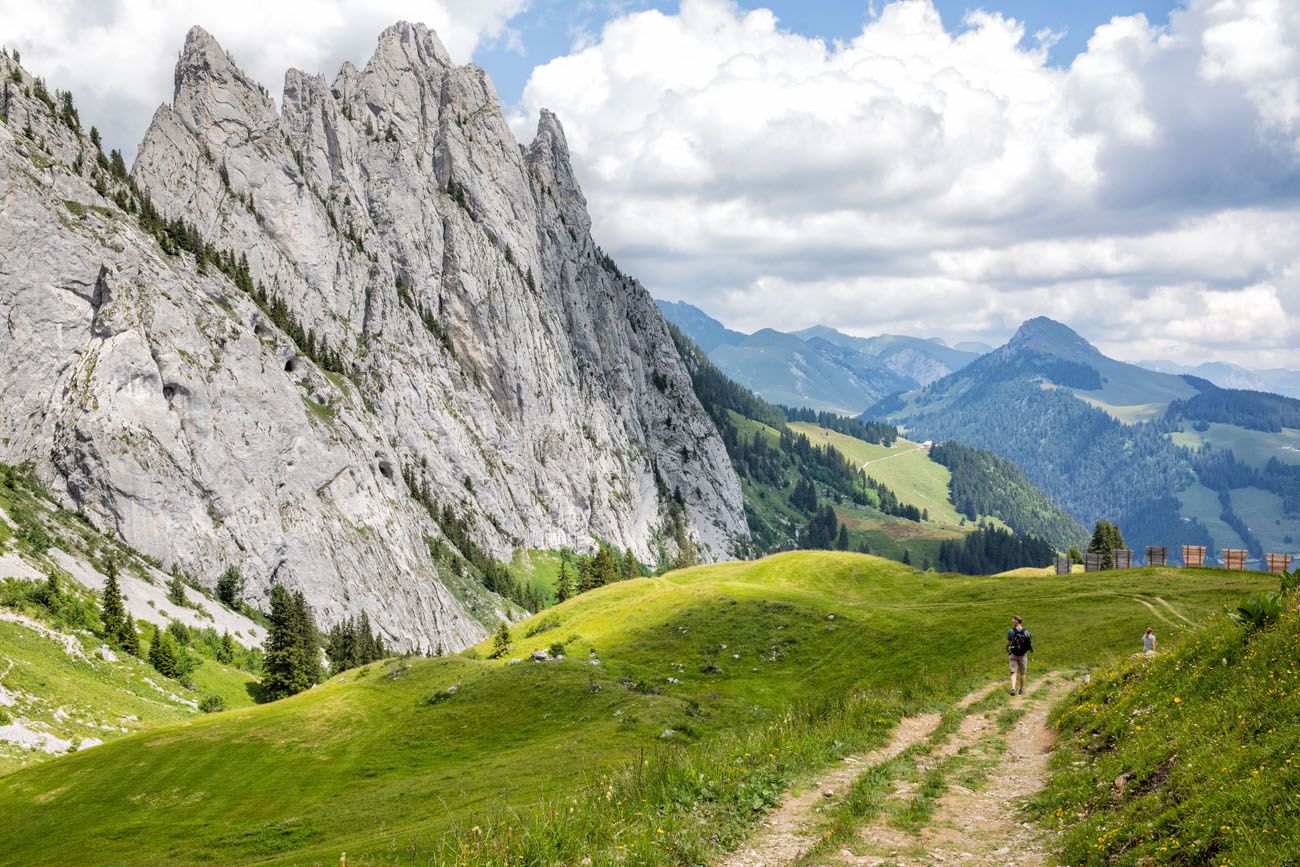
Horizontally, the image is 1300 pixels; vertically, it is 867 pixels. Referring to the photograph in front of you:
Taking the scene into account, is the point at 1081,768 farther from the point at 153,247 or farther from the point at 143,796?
the point at 153,247

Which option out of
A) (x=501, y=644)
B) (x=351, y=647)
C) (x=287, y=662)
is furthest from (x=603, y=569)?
(x=501, y=644)

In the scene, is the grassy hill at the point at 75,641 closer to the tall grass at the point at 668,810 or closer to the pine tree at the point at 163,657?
the pine tree at the point at 163,657

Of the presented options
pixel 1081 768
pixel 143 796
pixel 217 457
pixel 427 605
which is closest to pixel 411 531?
pixel 427 605

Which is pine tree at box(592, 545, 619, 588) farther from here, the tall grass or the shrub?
the tall grass

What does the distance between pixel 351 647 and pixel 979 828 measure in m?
115

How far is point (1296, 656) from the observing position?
1638 centimetres

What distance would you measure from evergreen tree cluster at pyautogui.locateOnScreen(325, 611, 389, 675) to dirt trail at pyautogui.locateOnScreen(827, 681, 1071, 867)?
10223 cm

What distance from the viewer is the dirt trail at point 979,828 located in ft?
47.5

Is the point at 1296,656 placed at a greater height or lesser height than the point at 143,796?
greater

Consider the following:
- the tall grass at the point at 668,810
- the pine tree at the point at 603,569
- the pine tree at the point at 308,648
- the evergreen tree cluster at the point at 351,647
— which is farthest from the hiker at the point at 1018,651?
the pine tree at the point at 603,569

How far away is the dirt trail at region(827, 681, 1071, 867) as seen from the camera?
1449 cm

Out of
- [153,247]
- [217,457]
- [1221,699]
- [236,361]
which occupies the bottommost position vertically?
[1221,699]

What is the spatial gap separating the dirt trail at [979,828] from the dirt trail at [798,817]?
3.45ft

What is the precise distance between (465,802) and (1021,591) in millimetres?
53782
